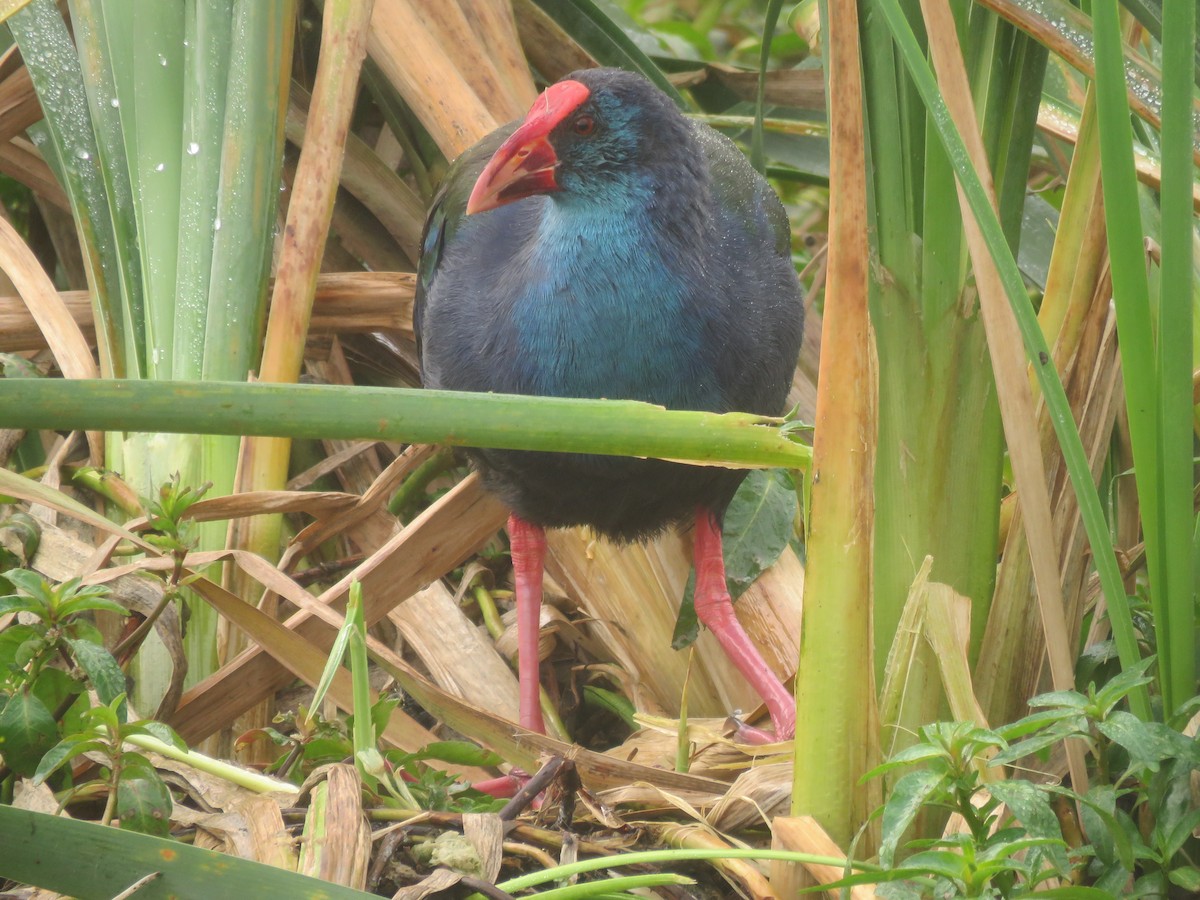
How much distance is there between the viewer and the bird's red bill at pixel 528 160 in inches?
75.9

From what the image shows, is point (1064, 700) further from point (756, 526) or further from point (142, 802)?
point (756, 526)

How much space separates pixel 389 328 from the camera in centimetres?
248

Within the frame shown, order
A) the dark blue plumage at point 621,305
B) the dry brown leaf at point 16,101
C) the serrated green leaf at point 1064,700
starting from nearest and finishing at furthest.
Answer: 1. the serrated green leaf at point 1064,700
2. the dark blue plumage at point 621,305
3. the dry brown leaf at point 16,101

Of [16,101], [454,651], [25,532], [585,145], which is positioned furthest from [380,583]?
[16,101]

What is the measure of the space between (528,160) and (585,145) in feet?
0.29

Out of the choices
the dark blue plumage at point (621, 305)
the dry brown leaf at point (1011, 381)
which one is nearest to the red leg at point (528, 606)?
the dark blue plumage at point (621, 305)

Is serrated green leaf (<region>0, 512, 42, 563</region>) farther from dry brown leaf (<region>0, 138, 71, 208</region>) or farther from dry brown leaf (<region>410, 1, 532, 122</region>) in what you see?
dry brown leaf (<region>410, 1, 532, 122</region>)

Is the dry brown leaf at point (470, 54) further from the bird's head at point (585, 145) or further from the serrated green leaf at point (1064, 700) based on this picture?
the serrated green leaf at point (1064, 700)

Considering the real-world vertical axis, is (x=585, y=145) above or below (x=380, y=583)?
above

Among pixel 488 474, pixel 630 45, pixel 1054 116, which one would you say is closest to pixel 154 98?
pixel 488 474

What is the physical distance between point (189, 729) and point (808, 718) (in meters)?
0.93

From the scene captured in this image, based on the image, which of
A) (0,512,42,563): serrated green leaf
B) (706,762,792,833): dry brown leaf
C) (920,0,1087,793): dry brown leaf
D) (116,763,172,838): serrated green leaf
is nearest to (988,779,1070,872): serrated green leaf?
(920,0,1087,793): dry brown leaf

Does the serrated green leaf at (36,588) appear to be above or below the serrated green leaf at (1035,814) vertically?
above

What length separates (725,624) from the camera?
209 centimetres
